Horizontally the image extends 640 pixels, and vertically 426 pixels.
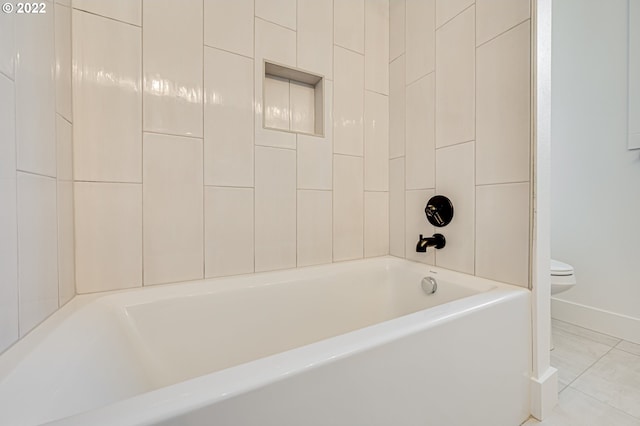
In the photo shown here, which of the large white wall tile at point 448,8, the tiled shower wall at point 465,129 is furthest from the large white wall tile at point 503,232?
the large white wall tile at point 448,8

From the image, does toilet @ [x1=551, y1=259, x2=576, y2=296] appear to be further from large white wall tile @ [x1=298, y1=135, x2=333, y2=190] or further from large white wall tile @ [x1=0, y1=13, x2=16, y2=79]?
large white wall tile @ [x1=0, y1=13, x2=16, y2=79]

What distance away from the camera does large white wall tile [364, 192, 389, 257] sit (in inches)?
61.3

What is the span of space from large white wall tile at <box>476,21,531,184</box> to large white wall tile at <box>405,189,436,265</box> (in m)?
0.33

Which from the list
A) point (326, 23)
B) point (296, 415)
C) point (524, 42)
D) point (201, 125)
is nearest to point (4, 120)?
point (201, 125)

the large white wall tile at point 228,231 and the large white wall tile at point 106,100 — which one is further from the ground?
the large white wall tile at point 106,100

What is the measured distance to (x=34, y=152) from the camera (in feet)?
2.11

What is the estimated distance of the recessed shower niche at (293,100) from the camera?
4.36ft

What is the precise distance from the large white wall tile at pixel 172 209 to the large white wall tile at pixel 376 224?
2.99ft

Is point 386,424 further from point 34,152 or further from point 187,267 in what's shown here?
point 34,152

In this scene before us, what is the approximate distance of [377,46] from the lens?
1.59 meters

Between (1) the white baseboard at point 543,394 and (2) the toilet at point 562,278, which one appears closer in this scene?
(1) the white baseboard at point 543,394

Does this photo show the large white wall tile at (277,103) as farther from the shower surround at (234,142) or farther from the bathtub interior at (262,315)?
the bathtub interior at (262,315)

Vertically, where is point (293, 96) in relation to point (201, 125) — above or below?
above

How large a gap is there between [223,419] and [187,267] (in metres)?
→ 0.78
